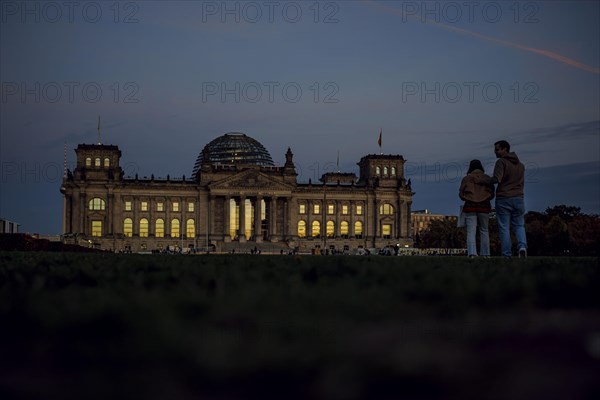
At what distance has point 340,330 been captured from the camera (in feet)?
6.74

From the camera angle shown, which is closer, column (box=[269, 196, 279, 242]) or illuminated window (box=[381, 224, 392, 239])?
column (box=[269, 196, 279, 242])

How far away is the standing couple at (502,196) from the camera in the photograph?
1653 centimetres

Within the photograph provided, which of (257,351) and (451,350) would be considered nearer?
(257,351)

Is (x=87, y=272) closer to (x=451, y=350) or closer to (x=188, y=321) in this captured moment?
(x=188, y=321)

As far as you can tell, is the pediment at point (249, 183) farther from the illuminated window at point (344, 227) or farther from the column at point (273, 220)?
the illuminated window at point (344, 227)

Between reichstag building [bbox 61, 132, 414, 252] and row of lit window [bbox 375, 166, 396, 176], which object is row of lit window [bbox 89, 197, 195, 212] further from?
row of lit window [bbox 375, 166, 396, 176]

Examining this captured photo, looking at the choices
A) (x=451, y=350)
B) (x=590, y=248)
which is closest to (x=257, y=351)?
(x=451, y=350)

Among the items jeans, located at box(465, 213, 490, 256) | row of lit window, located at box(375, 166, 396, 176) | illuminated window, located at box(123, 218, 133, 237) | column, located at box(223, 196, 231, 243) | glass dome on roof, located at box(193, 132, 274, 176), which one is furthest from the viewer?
glass dome on roof, located at box(193, 132, 274, 176)

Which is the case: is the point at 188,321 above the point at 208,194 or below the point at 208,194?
below

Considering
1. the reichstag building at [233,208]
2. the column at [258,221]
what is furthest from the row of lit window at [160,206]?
the column at [258,221]

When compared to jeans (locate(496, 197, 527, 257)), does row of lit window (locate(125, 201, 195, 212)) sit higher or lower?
higher

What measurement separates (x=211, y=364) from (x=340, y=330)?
0.60m

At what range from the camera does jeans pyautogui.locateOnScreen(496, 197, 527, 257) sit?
1650cm

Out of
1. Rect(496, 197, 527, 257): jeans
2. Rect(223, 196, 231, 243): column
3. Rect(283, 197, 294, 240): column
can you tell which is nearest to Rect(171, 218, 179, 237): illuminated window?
Rect(223, 196, 231, 243): column
